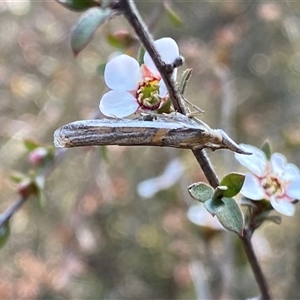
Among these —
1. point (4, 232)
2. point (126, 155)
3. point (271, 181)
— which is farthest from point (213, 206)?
point (126, 155)

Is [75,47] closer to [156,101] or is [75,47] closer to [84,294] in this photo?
[156,101]

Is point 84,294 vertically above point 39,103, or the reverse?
point 39,103

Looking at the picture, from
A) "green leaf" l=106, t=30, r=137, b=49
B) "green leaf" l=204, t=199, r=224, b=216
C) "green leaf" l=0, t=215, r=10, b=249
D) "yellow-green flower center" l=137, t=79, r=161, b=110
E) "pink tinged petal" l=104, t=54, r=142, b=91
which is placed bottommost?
"green leaf" l=0, t=215, r=10, b=249

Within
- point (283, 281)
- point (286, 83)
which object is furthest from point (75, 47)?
point (286, 83)

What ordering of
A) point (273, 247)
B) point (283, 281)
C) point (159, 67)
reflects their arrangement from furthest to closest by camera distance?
point (273, 247), point (283, 281), point (159, 67)

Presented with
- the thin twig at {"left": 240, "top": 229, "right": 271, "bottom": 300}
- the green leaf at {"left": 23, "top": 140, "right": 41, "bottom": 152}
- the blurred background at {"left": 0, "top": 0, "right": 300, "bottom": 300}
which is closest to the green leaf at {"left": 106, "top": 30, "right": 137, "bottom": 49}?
the green leaf at {"left": 23, "top": 140, "right": 41, "bottom": 152}

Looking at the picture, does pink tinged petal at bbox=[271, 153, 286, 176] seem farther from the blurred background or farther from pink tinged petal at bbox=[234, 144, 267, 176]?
the blurred background

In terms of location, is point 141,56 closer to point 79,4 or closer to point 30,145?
point 79,4
